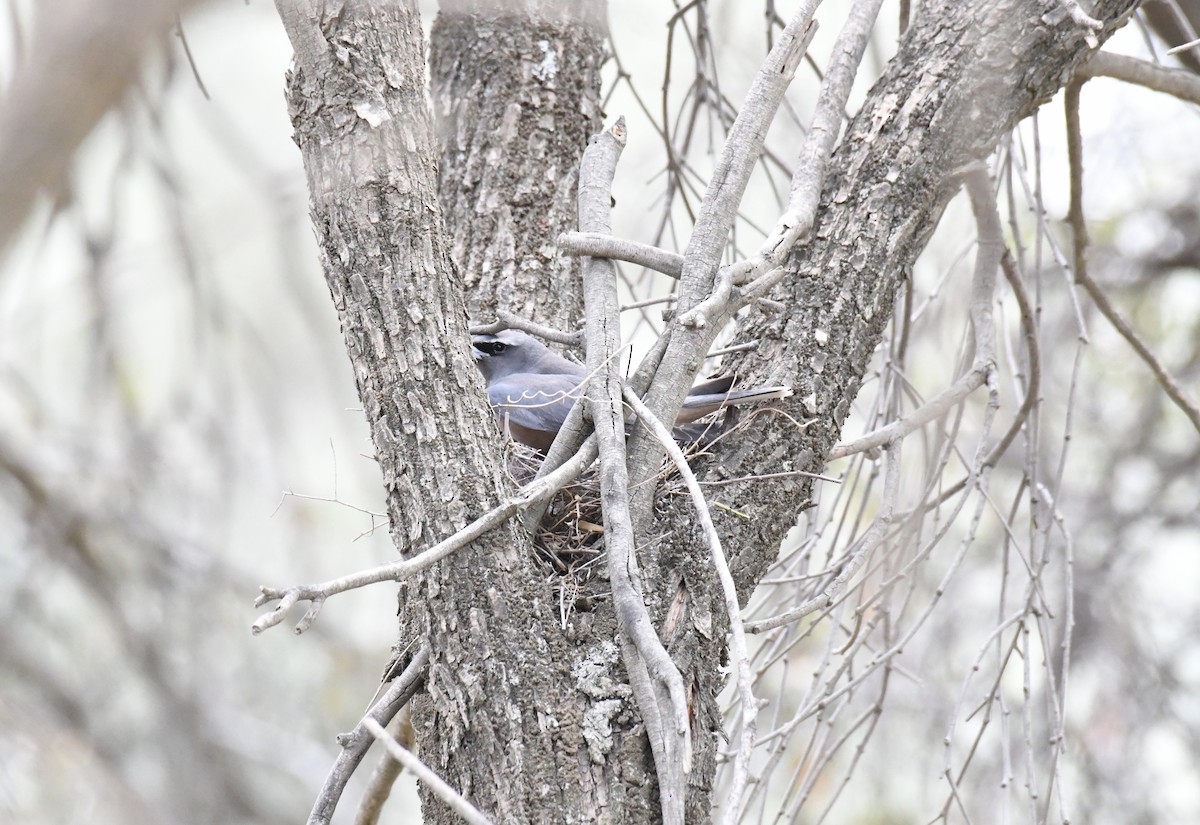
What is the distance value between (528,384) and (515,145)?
2.28ft

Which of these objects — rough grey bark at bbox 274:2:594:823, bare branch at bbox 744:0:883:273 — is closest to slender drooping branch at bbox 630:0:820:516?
bare branch at bbox 744:0:883:273

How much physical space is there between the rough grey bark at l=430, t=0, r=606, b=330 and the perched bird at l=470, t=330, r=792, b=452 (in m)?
0.17

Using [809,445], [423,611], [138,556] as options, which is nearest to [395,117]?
[423,611]

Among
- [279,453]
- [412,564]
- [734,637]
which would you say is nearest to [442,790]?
[412,564]

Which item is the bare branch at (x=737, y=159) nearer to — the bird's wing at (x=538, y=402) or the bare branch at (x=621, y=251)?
the bare branch at (x=621, y=251)

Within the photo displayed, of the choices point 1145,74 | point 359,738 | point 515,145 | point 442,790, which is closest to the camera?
point 442,790

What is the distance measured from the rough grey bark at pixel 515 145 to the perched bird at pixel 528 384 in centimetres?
17

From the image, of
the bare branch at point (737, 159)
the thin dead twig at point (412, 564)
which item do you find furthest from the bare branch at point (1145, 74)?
the thin dead twig at point (412, 564)

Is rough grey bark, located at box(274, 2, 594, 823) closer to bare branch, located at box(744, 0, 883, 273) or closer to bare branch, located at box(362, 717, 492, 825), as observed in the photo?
bare branch, located at box(362, 717, 492, 825)

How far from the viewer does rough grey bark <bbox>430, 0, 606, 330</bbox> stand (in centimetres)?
320

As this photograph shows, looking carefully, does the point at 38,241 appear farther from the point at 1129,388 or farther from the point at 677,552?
the point at 1129,388

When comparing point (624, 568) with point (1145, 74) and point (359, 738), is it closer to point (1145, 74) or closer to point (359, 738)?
point (359, 738)

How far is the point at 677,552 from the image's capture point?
7.50ft

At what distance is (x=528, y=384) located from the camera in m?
3.44
